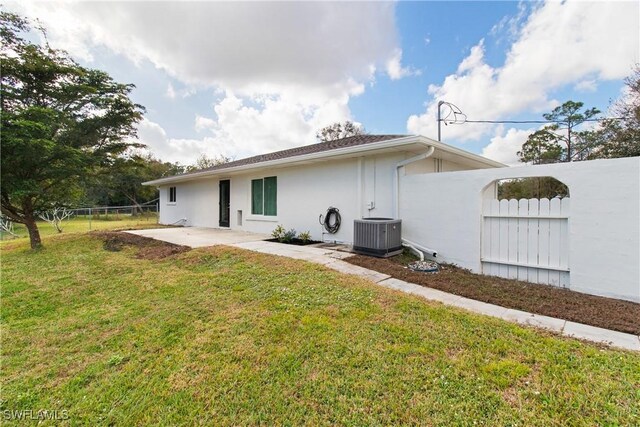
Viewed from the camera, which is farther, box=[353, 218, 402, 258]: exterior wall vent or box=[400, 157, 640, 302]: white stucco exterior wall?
box=[353, 218, 402, 258]: exterior wall vent

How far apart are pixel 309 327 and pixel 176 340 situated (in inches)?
52.4

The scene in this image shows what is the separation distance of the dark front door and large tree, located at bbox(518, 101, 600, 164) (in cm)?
2084

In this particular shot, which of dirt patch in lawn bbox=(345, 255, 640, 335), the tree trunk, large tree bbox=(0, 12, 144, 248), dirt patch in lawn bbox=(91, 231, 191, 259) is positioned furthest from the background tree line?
the tree trunk

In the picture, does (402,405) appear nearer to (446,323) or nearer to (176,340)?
(446,323)

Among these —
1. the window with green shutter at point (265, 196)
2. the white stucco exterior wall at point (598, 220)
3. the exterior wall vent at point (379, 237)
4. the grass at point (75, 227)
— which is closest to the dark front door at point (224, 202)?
the window with green shutter at point (265, 196)

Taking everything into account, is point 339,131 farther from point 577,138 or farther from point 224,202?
point 224,202

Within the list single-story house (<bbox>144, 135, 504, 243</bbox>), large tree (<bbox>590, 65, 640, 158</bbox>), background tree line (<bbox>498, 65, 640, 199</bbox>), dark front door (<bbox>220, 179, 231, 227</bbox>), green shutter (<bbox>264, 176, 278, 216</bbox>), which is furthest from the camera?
background tree line (<bbox>498, 65, 640, 199</bbox>)

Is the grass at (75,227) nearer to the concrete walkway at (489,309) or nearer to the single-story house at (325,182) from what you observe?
the single-story house at (325,182)

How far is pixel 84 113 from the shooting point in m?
8.27

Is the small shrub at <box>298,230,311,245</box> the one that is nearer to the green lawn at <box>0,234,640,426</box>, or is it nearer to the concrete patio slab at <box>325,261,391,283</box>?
the concrete patio slab at <box>325,261,391,283</box>

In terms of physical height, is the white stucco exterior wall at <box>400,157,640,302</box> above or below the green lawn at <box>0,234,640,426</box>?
above

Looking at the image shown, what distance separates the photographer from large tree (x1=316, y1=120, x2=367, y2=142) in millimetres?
27317

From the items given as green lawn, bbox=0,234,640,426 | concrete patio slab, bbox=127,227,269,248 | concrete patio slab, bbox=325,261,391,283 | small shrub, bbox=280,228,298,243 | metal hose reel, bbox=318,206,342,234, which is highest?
metal hose reel, bbox=318,206,342,234

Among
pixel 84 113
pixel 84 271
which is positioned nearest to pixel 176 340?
pixel 84 271
